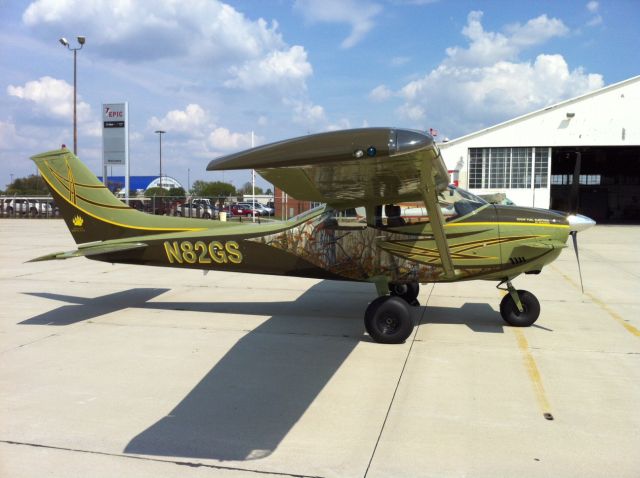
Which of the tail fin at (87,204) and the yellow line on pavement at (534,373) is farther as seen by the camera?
the tail fin at (87,204)

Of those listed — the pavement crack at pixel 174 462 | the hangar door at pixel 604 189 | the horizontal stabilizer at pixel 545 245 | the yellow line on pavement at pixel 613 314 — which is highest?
the hangar door at pixel 604 189

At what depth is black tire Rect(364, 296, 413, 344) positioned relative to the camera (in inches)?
244

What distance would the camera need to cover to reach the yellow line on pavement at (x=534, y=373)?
4354 mm

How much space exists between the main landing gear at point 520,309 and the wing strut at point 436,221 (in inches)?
42.1

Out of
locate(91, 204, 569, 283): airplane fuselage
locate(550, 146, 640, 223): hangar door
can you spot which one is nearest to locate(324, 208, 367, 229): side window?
locate(91, 204, 569, 283): airplane fuselage

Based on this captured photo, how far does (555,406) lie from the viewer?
439 centimetres

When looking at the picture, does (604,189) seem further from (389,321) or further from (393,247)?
(389,321)

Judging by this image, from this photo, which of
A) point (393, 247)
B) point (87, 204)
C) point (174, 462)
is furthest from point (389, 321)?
point (87, 204)

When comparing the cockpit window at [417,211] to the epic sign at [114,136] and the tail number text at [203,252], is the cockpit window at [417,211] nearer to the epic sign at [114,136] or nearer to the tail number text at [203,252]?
the tail number text at [203,252]

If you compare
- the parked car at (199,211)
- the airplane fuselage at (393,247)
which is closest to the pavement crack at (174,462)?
the airplane fuselage at (393,247)

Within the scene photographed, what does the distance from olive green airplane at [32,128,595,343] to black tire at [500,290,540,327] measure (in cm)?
1

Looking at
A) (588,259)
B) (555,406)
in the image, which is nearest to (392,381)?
(555,406)

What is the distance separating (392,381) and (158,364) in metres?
2.57

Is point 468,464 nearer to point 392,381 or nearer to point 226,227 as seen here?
point 392,381
